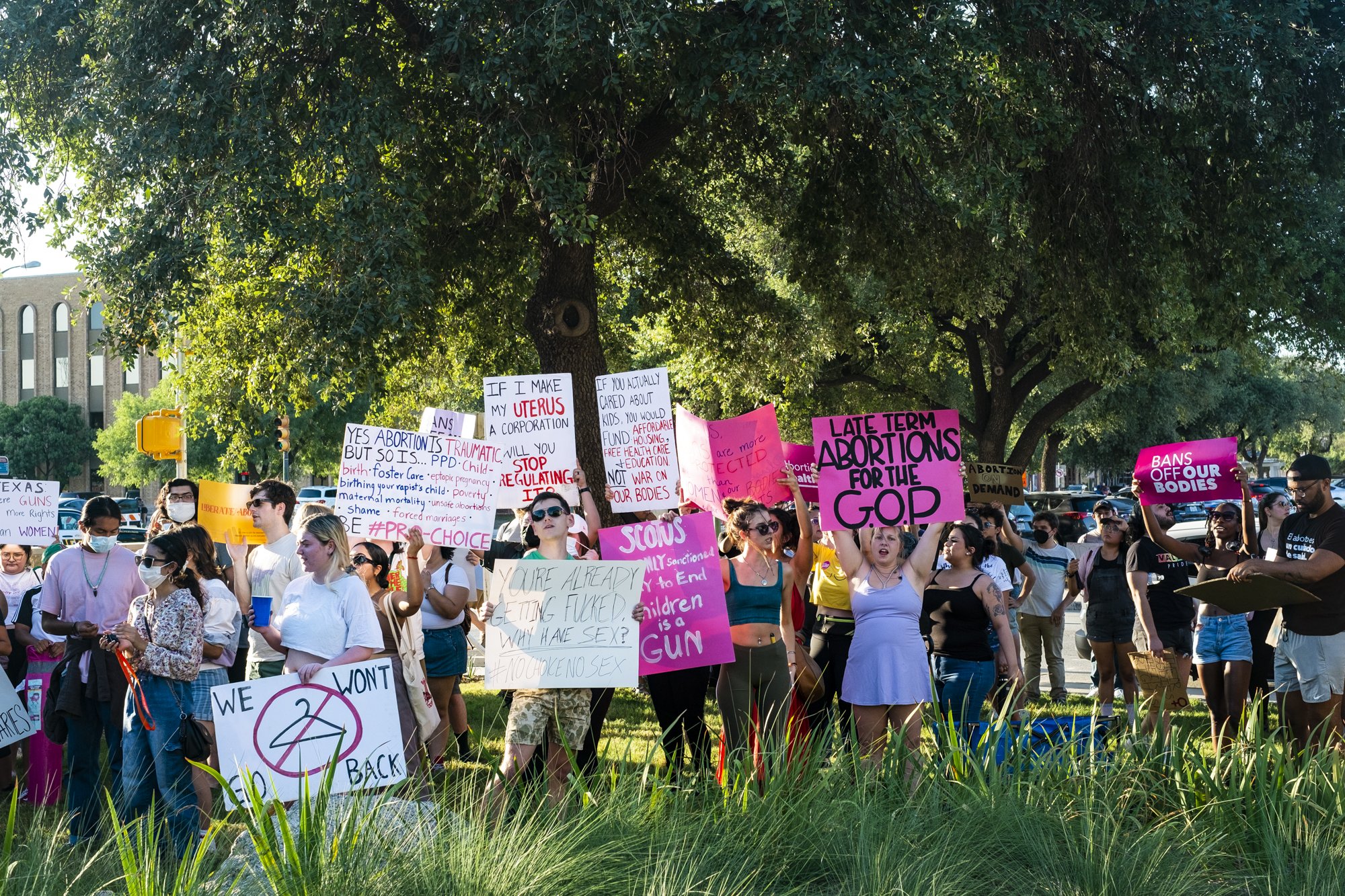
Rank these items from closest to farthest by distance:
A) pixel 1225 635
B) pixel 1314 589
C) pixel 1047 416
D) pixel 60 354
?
pixel 1314 589
pixel 1225 635
pixel 1047 416
pixel 60 354

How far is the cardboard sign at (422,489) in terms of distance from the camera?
752 centimetres

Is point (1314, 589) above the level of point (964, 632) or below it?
above

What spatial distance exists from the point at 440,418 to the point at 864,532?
3180 mm

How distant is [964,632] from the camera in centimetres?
749

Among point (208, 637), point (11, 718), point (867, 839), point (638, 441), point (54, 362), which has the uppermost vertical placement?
point (54, 362)

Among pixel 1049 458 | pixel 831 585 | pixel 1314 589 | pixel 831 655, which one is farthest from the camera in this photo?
pixel 1049 458

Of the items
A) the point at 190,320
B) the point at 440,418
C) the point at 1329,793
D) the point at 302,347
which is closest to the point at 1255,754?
the point at 1329,793

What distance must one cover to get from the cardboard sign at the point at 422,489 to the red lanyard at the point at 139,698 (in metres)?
1.62

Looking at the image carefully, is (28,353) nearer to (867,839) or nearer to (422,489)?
(422,489)

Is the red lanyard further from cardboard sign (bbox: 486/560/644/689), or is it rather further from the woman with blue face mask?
cardboard sign (bbox: 486/560/644/689)

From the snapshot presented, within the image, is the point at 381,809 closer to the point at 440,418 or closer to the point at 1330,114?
the point at 440,418

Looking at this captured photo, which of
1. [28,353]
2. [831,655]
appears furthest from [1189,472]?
[28,353]

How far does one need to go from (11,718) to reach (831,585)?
498cm

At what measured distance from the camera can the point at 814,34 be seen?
30.5ft
